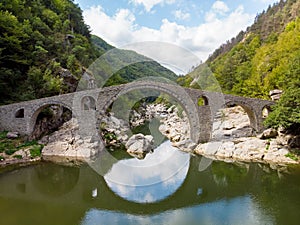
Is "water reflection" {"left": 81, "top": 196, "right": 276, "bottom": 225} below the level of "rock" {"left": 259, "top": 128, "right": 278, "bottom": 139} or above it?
below

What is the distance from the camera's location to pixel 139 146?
17375 millimetres

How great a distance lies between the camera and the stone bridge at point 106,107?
16.5 m

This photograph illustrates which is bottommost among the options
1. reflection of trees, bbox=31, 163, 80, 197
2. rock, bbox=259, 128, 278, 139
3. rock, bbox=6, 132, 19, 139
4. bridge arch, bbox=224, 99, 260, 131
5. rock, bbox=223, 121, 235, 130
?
reflection of trees, bbox=31, 163, 80, 197

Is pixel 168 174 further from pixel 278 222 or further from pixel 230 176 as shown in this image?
pixel 278 222

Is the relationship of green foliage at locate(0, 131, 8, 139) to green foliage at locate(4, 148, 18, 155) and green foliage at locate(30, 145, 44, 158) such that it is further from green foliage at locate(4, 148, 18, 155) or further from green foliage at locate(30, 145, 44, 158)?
green foliage at locate(30, 145, 44, 158)

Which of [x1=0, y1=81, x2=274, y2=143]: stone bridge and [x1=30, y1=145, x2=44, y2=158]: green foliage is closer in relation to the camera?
[x1=30, y1=145, x2=44, y2=158]: green foliage

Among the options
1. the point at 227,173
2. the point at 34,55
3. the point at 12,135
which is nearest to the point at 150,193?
the point at 227,173

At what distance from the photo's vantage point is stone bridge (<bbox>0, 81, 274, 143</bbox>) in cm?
1645

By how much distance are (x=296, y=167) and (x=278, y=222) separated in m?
6.21

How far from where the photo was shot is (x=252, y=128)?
19062mm

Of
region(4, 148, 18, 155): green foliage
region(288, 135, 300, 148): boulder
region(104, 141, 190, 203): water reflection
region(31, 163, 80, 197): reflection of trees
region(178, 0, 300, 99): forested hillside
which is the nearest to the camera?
region(104, 141, 190, 203): water reflection

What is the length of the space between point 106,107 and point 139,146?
3674mm

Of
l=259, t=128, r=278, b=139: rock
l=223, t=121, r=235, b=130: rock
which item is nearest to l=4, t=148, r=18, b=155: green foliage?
l=223, t=121, r=235, b=130: rock

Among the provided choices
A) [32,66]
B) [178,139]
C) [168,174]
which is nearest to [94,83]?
[32,66]
